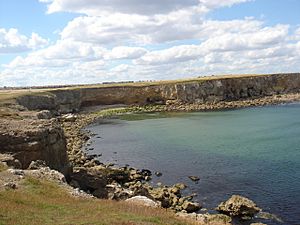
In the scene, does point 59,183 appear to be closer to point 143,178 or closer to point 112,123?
point 143,178

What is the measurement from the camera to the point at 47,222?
1770cm

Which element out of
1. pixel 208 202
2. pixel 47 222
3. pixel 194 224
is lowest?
pixel 208 202

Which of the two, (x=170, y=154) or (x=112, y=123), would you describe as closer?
(x=170, y=154)

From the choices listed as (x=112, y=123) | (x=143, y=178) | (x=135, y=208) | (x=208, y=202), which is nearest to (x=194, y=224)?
(x=135, y=208)

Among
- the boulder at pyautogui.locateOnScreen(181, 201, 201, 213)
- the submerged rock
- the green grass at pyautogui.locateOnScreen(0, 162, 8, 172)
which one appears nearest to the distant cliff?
the boulder at pyautogui.locateOnScreen(181, 201, 201, 213)

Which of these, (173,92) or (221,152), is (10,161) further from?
(173,92)

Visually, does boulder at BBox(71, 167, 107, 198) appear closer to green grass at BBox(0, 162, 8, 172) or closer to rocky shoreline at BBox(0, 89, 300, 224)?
rocky shoreline at BBox(0, 89, 300, 224)

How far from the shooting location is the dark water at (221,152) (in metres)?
39.2

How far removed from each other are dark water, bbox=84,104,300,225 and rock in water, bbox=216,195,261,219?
1.53 meters

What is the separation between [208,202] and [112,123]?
69023 mm

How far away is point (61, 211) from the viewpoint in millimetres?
20031

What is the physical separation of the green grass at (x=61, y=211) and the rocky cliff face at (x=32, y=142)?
11.6 meters

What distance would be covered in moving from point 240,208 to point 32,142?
63.6 ft

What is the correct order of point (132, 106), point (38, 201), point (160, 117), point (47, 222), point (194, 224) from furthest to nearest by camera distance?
point (132, 106) → point (160, 117) → point (38, 201) → point (194, 224) → point (47, 222)
